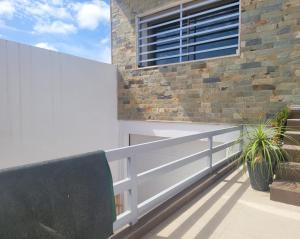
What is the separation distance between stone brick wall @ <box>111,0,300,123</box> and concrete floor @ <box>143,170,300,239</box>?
2.18 meters

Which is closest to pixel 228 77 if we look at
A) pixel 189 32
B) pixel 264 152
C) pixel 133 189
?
pixel 189 32

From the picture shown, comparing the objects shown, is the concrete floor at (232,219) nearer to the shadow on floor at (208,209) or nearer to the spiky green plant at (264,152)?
the shadow on floor at (208,209)

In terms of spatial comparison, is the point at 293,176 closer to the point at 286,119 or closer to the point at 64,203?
the point at 286,119

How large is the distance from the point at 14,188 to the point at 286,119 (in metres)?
3.72

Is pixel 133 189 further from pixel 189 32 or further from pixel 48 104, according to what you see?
pixel 189 32

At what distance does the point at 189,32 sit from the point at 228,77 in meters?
1.58

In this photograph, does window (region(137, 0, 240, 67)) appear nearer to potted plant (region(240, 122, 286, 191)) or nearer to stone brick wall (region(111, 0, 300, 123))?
stone brick wall (region(111, 0, 300, 123))

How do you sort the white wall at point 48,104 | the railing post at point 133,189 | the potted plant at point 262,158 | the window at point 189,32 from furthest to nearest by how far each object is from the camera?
the window at point 189,32 → the white wall at point 48,104 → the potted plant at point 262,158 → the railing post at point 133,189

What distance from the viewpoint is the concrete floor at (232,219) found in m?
1.87

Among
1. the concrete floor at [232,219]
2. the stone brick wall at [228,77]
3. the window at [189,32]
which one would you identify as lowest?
the concrete floor at [232,219]

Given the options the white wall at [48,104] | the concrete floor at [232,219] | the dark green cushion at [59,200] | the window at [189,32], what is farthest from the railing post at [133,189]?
the window at [189,32]

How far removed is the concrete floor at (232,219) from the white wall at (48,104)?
3.32m

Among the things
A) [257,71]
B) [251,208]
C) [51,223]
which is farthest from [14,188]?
[257,71]

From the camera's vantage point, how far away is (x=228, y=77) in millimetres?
4590
